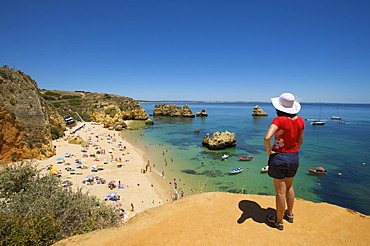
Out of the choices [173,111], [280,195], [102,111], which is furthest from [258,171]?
[173,111]

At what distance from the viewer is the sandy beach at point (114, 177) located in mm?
12844

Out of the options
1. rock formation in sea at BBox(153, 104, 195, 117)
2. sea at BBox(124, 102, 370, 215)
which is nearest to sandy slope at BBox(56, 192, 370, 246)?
sea at BBox(124, 102, 370, 215)

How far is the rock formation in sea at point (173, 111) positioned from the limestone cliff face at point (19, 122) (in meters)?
66.3

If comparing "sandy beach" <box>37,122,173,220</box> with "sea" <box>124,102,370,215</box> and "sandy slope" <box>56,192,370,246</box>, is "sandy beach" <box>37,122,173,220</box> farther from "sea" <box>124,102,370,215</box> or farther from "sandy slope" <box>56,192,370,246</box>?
"sandy slope" <box>56,192,370,246</box>

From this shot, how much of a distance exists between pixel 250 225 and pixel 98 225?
431 centimetres

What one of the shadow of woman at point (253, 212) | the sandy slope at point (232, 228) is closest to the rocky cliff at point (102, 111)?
the sandy slope at point (232, 228)

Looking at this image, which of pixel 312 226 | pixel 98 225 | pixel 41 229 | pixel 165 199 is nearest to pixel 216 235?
pixel 312 226

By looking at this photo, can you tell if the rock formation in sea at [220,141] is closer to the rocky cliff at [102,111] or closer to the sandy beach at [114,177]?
the sandy beach at [114,177]

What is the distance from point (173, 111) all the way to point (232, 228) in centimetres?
8132

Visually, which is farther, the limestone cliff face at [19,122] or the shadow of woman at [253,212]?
the limestone cliff face at [19,122]

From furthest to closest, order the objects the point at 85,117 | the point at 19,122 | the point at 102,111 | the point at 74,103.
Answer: the point at 74,103
the point at 85,117
the point at 102,111
the point at 19,122

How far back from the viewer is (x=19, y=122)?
15195 mm

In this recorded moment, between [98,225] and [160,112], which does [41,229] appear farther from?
[160,112]

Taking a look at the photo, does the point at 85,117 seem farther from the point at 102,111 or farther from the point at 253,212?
the point at 253,212
